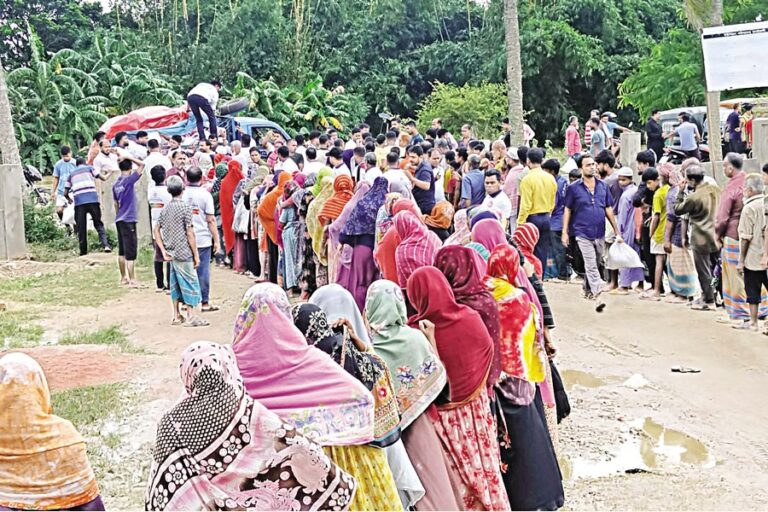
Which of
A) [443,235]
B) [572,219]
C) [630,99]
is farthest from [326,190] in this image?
[630,99]

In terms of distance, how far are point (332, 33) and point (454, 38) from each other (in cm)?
394

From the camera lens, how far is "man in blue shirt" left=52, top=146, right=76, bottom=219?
52.0 feet

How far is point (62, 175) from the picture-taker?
1608cm

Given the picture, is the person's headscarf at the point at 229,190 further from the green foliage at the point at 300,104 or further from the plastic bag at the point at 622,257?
the green foliage at the point at 300,104

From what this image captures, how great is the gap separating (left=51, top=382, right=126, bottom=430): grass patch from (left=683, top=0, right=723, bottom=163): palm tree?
10.9 meters

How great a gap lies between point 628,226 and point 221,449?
29.2ft

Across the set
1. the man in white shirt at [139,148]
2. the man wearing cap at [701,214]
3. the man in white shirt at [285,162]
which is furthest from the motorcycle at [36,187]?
the man wearing cap at [701,214]

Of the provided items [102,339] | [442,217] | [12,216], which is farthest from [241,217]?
[12,216]

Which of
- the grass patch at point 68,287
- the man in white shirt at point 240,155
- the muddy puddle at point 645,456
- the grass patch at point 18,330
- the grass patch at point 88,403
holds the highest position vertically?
the man in white shirt at point 240,155

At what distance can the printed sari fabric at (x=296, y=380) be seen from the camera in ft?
11.6

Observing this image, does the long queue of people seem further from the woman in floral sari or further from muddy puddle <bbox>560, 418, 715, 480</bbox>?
muddy puddle <bbox>560, 418, 715, 480</bbox>

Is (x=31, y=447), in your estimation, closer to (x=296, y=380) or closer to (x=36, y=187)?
(x=296, y=380)

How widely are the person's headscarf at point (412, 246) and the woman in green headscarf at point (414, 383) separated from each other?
2481 mm

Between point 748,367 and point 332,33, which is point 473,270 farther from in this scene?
point 332,33
